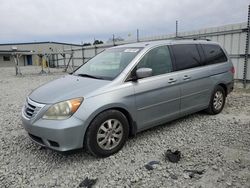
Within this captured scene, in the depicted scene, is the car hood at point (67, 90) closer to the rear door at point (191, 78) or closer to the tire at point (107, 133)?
the tire at point (107, 133)

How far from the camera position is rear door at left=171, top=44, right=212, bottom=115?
4027 millimetres

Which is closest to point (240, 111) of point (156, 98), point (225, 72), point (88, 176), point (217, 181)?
point (225, 72)

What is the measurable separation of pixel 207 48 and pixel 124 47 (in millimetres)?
1821

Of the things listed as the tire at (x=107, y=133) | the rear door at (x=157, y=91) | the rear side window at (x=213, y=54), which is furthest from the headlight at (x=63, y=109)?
the rear side window at (x=213, y=54)

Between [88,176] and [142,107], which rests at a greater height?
[142,107]

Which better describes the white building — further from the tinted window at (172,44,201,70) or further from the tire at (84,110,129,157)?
the tire at (84,110,129,157)

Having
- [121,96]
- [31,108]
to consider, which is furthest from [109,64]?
[31,108]

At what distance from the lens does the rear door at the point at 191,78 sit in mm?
4027

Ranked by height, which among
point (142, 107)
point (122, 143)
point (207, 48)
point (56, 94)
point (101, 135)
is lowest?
point (122, 143)

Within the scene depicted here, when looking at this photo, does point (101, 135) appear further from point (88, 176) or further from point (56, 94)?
point (56, 94)

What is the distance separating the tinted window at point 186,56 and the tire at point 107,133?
1.54 meters

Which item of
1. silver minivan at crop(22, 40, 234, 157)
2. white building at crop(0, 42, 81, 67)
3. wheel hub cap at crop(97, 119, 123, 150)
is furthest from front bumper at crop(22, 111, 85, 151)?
white building at crop(0, 42, 81, 67)

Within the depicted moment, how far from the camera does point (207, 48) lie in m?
4.67

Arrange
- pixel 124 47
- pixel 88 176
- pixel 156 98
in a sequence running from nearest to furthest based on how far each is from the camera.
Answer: pixel 88 176, pixel 156 98, pixel 124 47
